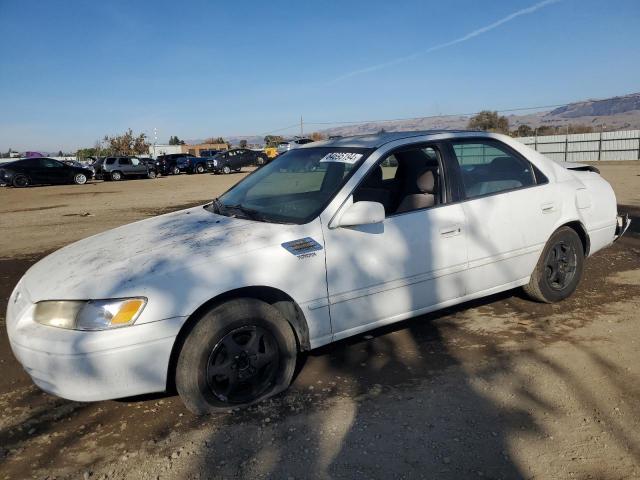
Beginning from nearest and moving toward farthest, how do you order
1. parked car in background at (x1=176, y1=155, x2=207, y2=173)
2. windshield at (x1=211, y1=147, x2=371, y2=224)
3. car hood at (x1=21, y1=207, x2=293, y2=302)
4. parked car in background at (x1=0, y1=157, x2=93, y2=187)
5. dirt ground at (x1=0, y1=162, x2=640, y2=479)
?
dirt ground at (x1=0, y1=162, x2=640, y2=479) → car hood at (x1=21, y1=207, x2=293, y2=302) → windshield at (x1=211, y1=147, x2=371, y2=224) → parked car in background at (x1=0, y1=157, x2=93, y2=187) → parked car in background at (x1=176, y1=155, x2=207, y2=173)

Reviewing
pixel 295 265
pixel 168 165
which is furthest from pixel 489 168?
pixel 168 165

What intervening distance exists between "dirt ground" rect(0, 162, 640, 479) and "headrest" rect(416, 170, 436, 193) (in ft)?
3.78

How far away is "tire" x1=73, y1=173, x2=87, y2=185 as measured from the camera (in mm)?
26969

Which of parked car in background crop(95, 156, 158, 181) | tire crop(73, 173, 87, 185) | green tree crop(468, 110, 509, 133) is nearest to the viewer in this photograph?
tire crop(73, 173, 87, 185)

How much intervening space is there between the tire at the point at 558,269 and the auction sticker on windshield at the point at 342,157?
1.93 metres

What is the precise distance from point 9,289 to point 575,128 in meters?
40.9

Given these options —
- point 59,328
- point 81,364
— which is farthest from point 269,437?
point 59,328

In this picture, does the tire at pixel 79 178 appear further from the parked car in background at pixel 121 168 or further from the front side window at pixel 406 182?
the front side window at pixel 406 182

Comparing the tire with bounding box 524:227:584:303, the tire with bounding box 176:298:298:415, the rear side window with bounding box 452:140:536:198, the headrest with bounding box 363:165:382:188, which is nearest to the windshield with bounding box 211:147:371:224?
the headrest with bounding box 363:165:382:188

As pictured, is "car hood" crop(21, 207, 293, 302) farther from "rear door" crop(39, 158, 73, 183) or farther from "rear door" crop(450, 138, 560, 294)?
"rear door" crop(39, 158, 73, 183)

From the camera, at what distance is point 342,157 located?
3785mm

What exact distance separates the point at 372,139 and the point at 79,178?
88.2 ft

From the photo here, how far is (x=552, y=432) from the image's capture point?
8.75 ft

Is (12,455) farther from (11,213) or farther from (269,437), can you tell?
(11,213)
